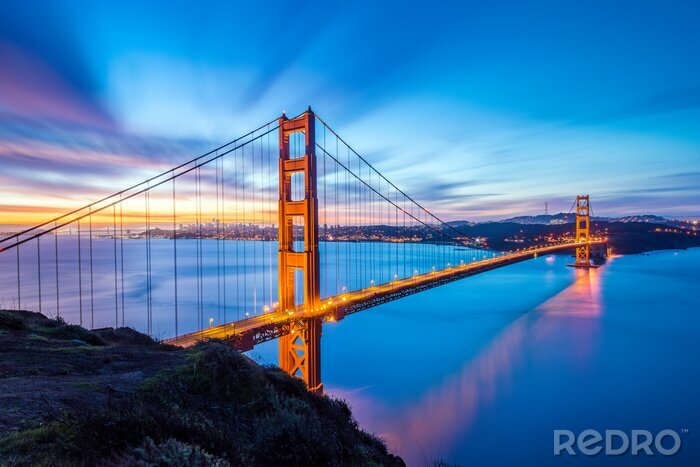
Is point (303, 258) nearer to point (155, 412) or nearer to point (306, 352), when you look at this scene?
point (306, 352)

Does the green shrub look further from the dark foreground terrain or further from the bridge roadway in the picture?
the bridge roadway

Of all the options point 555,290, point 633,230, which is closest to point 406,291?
point 555,290

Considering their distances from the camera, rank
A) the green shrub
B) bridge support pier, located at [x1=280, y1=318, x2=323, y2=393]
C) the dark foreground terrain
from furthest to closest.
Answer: bridge support pier, located at [x1=280, y1=318, x2=323, y2=393]
the green shrub
the dark foreground terrain

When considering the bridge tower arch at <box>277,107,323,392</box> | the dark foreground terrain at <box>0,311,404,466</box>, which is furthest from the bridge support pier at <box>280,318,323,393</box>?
the dark foreground terrain at <box>0,311,404,466</box>

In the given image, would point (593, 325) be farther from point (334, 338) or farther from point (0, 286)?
point (0, 286)

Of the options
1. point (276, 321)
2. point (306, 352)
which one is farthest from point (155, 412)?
point (306, 352)

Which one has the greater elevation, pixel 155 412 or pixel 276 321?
pixel 155 412

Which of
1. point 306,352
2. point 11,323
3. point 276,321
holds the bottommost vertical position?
point 306,352
